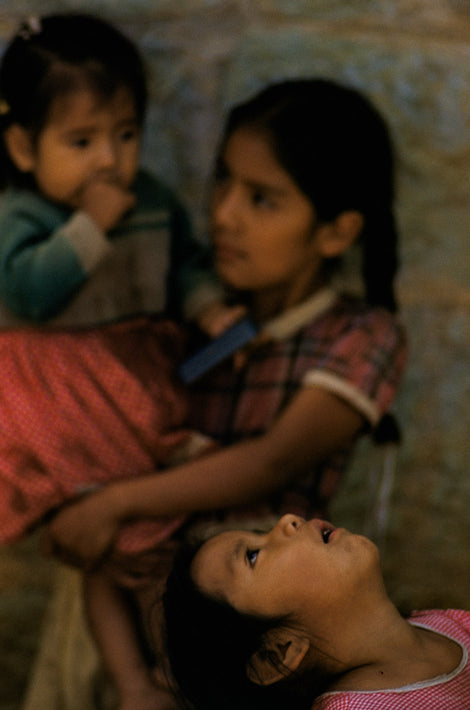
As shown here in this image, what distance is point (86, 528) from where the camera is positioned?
4.11ft

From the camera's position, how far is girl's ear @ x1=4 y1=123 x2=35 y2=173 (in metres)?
1.25

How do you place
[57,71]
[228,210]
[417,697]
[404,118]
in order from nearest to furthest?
[417,697], [57,71], [228,210], [404,118]

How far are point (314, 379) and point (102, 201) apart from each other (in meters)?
0.44

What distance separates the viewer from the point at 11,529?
1.23 m

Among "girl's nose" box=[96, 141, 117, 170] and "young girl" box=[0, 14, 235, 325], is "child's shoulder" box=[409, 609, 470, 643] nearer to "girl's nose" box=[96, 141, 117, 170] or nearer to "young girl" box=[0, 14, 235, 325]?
"young girl" box=[0, 14, 235, 325]

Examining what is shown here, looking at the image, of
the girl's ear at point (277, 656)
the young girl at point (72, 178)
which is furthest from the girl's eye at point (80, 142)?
the girl's ear at point (277, 656)

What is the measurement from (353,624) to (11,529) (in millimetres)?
616

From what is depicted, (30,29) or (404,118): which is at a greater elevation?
(30,29)

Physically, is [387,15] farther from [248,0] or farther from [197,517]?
[197,517]

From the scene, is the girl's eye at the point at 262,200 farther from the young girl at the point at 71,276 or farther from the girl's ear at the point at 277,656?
the girl's ear at the point at 277,656

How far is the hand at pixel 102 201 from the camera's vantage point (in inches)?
49.1

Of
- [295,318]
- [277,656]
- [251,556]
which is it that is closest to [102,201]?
[295,318]

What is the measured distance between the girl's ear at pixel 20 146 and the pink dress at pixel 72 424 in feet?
0.86

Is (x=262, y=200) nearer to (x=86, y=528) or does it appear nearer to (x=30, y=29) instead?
(x=30, y=29)
